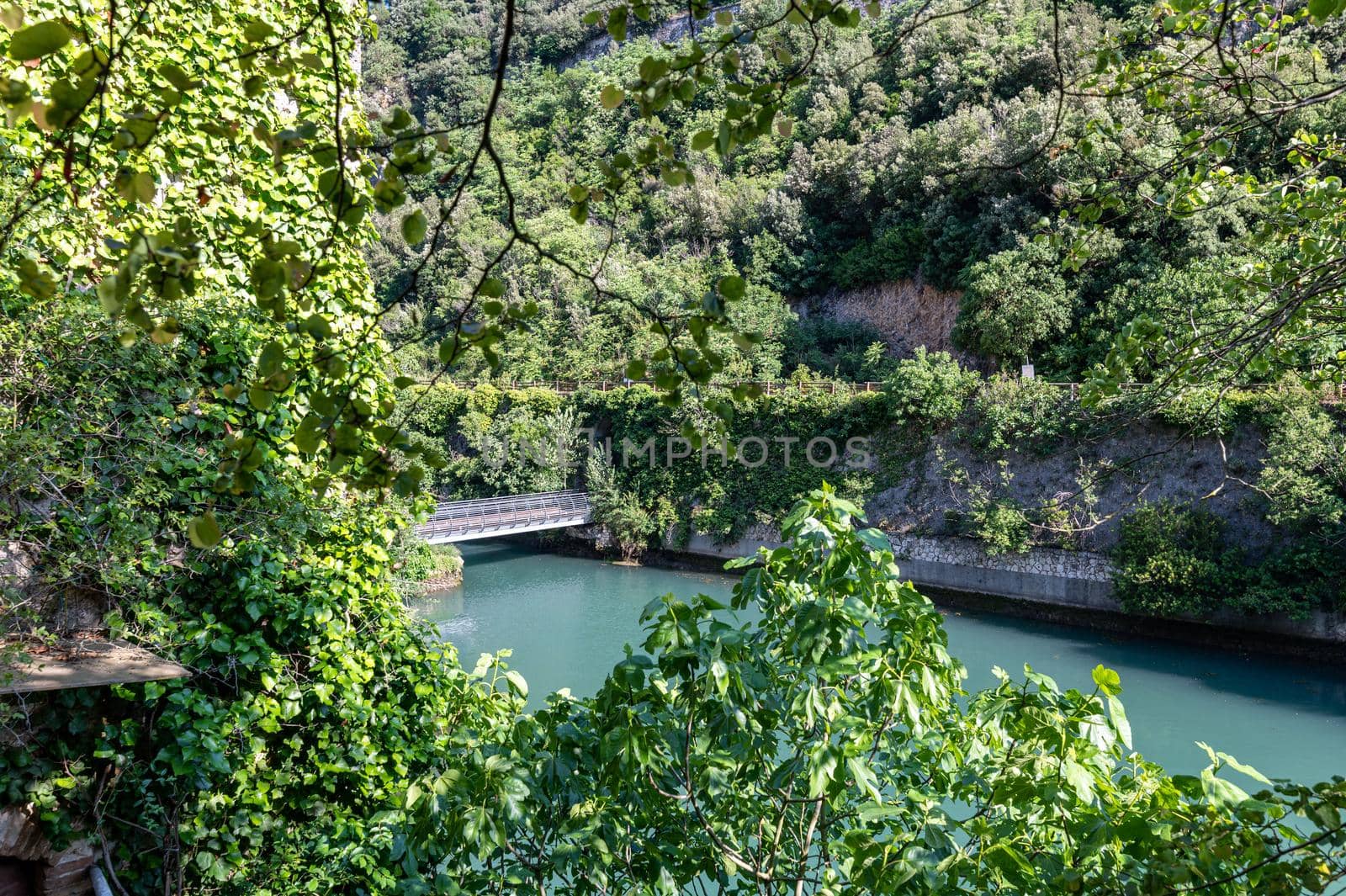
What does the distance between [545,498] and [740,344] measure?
47.9 feet

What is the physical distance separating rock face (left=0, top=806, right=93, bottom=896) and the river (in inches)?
140

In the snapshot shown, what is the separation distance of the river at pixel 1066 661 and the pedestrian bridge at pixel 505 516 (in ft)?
2.80

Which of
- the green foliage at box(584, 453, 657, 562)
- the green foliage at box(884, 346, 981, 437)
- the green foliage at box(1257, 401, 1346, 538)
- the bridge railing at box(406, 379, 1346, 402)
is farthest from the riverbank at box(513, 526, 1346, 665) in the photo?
the bridge railing at box(406, 379, 1346, 402)

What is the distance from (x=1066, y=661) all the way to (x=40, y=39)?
1055 centimetres

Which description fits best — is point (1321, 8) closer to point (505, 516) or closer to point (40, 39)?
point (40, 39)

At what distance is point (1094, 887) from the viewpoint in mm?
1269

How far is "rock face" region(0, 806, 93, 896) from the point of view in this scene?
236 cm

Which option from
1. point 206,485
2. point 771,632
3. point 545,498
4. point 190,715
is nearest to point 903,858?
point 771,632

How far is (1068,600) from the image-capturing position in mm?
10961

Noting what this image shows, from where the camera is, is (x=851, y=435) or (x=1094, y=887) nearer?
(x=1094, y=887)

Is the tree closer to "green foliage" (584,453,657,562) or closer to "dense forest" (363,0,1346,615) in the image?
"dense forest" (363,0,1346,615)

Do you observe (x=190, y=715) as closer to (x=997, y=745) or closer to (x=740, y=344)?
(x=997, y=745)

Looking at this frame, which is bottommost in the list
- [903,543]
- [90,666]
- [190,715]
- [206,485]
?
[903,543]

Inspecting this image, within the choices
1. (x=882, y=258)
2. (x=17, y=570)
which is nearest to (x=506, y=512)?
(x=882, y=258)
